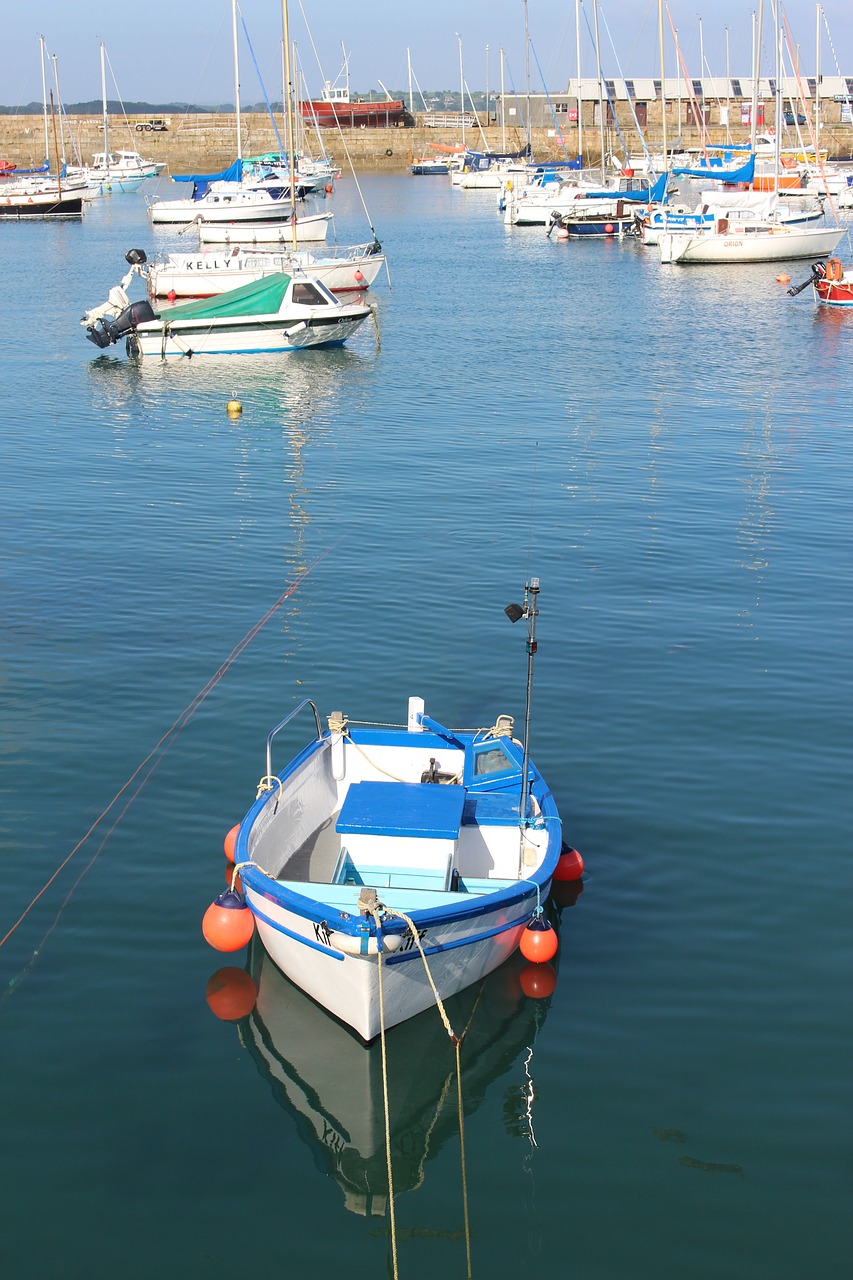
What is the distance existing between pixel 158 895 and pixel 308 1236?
4.63 m

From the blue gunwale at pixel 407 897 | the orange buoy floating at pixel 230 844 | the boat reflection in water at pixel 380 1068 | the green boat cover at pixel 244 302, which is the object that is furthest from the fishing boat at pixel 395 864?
the green boat cover at pixel 244 302

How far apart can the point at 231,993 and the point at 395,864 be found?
6.07 feet

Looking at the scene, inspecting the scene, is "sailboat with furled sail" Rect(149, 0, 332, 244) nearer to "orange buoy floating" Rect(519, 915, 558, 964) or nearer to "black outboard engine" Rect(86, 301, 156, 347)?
"black outboard engine" Rect(86, 301, 156, 347)

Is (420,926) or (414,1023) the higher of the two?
(420,926)

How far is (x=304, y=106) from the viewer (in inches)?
6506

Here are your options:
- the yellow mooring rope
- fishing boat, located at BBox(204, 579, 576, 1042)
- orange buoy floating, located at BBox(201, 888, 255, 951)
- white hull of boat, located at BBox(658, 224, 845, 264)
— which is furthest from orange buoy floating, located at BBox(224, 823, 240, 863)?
white hull of boat, located at BBox(658, 224, 845, 264)

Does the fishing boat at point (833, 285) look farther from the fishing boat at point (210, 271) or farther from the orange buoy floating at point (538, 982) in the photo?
the orange buoy floating at point (538, 982)

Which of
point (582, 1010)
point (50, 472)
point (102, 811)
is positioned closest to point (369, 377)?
point (50, 472)

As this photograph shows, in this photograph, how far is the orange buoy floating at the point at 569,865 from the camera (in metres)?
12.9

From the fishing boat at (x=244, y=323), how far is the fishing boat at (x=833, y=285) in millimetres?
19903

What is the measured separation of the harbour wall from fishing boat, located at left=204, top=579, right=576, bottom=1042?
5559 inches

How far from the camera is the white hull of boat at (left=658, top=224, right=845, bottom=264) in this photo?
221ft

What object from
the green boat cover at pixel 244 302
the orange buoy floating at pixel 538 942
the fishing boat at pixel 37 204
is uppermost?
the fishing boat at pixel 37 204

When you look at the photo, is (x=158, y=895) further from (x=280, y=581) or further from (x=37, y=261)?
(x=37, y=261)
